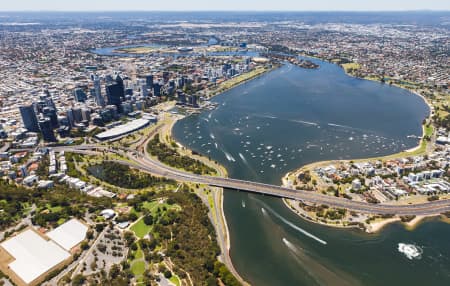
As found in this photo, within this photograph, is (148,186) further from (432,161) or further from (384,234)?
(432,161)

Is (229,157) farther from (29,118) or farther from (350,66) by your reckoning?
(350,66)

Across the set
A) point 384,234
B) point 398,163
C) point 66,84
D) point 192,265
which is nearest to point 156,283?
point 192,265

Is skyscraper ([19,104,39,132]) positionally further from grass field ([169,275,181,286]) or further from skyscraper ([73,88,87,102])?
grass field ([169,275,181,286])

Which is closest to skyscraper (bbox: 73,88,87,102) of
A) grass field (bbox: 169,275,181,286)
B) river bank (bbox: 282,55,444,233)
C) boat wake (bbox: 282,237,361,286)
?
river bank (bbox: 282,55,444,233)

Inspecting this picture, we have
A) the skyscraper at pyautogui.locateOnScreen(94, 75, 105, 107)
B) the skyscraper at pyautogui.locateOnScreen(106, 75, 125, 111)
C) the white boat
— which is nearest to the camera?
the white boat

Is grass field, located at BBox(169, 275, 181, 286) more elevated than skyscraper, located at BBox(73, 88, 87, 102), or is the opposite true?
skyscraper, located at BBox(73, 88, 87, 102)

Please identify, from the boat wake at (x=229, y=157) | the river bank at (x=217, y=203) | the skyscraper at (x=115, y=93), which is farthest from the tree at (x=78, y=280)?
the skyscraper at (x=115, y=93)

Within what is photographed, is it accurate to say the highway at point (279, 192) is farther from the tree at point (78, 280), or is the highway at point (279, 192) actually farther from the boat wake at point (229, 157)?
the tree at point (78, 280)
